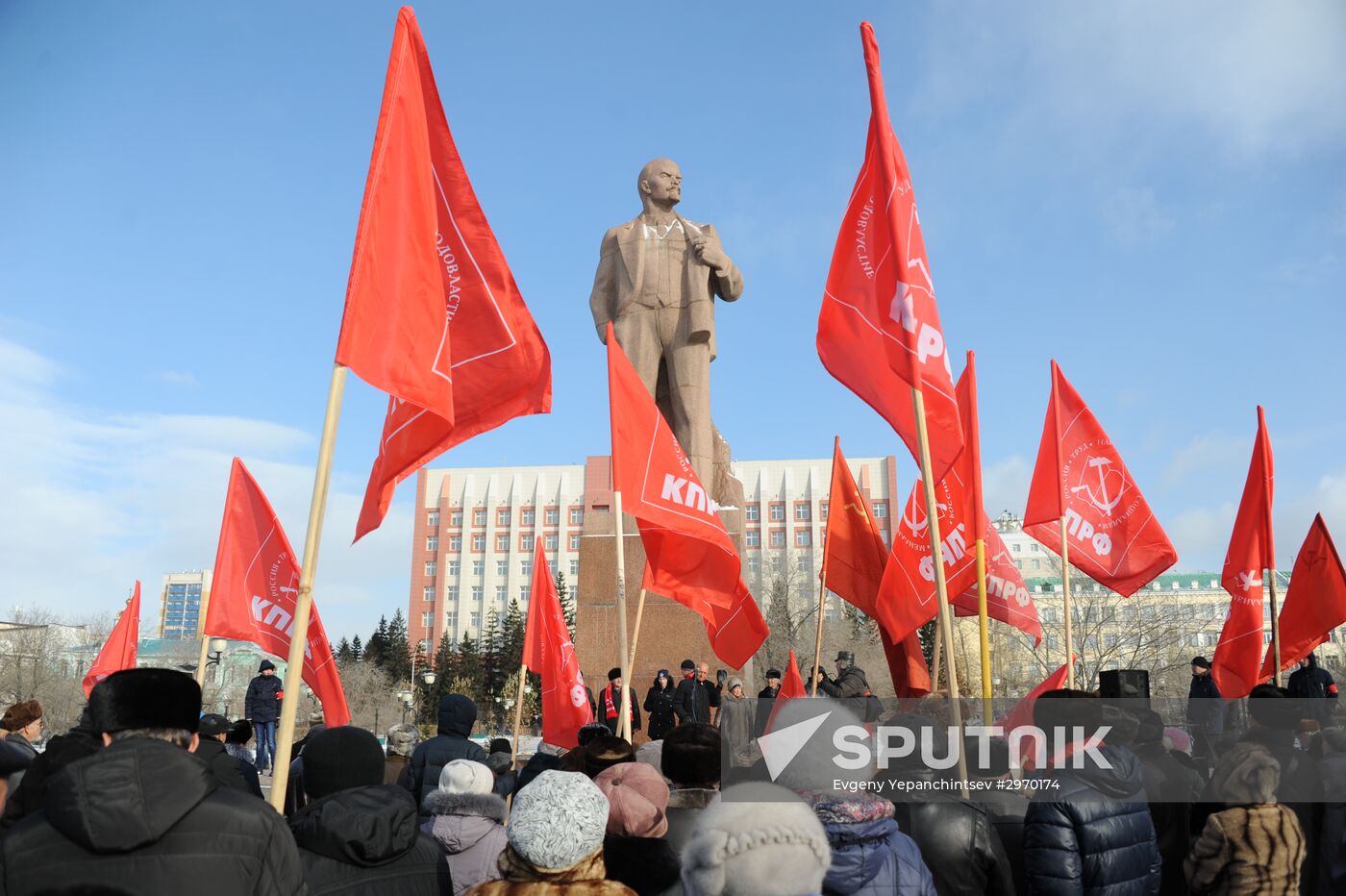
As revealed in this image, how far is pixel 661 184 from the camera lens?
45.6 ft

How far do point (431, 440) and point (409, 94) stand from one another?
1807 millimetres

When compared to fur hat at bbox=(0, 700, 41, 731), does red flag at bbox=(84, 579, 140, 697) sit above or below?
above

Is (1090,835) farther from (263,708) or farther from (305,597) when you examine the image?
(263,708)

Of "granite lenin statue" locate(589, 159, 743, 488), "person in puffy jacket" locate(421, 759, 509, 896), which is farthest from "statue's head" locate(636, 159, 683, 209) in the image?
"person in puffy jacket" locate(421, 759, 509, 896)

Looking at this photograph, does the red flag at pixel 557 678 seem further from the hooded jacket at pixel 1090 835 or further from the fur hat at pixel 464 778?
the hooded jacket at pixel 1090 835

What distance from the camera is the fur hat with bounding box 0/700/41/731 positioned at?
244 inches

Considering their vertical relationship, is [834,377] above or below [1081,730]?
above

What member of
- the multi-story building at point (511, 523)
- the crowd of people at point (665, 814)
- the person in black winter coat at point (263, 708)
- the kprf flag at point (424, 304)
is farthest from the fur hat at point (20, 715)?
the multi-story building at point (511, 523)

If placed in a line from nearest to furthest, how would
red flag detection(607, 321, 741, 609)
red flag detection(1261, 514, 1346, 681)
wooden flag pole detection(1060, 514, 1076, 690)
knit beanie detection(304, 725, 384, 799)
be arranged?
1. knit beanie detection(304, 725, 384, 799)
2. wooden flag pole detection(1060, 514, 1076, 690)
3. red flag detection(607, 321, 741, 609)
4. red flag detection(1261, 514, 1346, 681)

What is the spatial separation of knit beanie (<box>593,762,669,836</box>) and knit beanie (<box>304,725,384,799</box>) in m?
0.74

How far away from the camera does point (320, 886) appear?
3.23 m

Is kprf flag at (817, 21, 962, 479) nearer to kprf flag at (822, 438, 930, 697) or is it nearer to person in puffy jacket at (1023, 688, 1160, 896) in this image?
person in puffy jacket at (1023, 688, 1160, 896)

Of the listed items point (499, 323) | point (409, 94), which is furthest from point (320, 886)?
point (409, 94)

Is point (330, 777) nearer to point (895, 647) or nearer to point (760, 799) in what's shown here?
point (760, 799)
